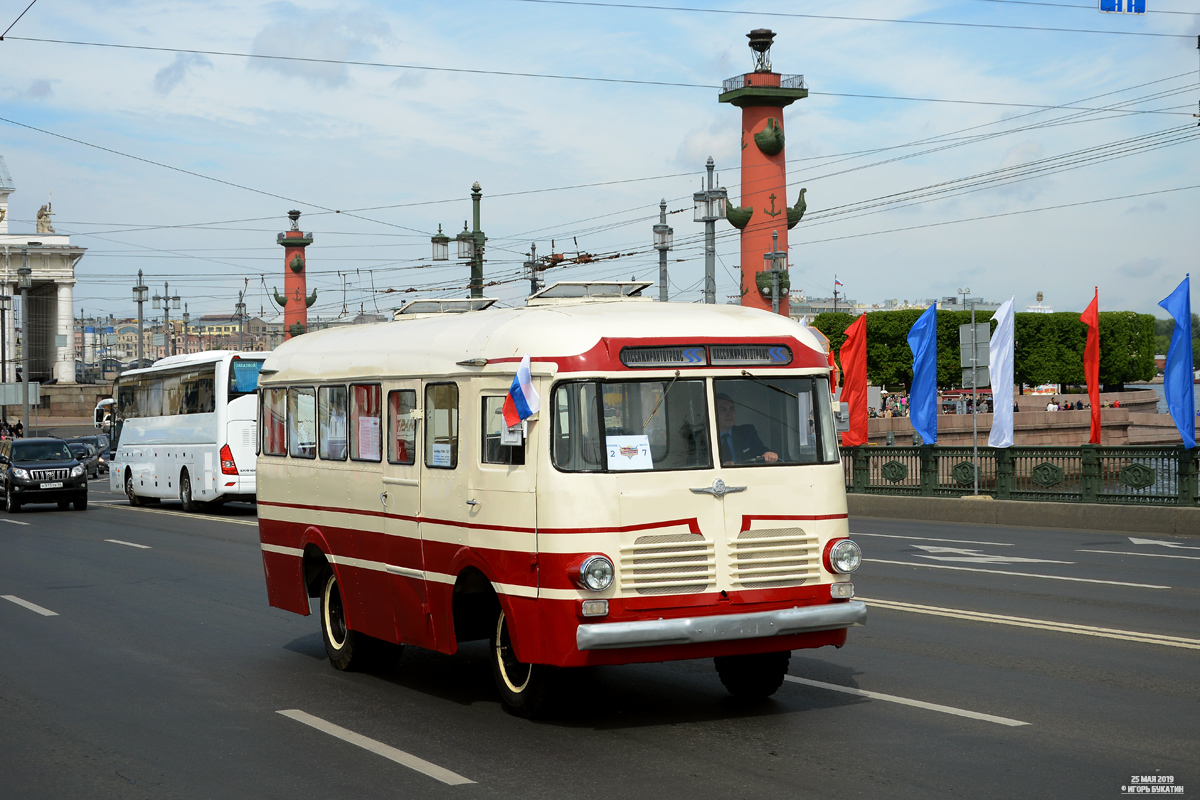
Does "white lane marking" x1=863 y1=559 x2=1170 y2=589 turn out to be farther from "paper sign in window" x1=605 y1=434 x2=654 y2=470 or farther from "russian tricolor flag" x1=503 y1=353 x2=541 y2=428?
"russian tricolor flag" x1=503 y1=353 x2=541 y2=428

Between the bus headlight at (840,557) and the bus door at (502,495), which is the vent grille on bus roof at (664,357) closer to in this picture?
the bus door at (502,495)

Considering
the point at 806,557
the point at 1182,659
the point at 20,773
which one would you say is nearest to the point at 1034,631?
the point at 1182,659

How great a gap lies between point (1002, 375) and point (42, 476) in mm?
21525

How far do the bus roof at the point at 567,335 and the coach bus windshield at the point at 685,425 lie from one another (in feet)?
0.62

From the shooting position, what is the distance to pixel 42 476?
107 ft

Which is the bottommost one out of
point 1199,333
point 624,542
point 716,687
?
point 716,687

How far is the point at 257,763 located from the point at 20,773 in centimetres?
122

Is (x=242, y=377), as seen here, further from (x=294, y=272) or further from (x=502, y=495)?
(x=294, y=272)

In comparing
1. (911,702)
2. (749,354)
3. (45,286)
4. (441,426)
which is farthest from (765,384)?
(45,286)

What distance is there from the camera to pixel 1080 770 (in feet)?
22.3

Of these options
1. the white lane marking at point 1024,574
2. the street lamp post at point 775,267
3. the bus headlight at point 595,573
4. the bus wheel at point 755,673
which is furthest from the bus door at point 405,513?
the street lamp post at point 775,267

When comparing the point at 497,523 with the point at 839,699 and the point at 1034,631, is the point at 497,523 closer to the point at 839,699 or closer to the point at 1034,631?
the point at 839,699

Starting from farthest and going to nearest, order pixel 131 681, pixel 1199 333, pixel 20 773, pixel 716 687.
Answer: pixel 1199 333 → pixel 131 681 → pixel 716 687 → pixel 20 773

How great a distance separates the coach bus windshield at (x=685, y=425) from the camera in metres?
7.93
